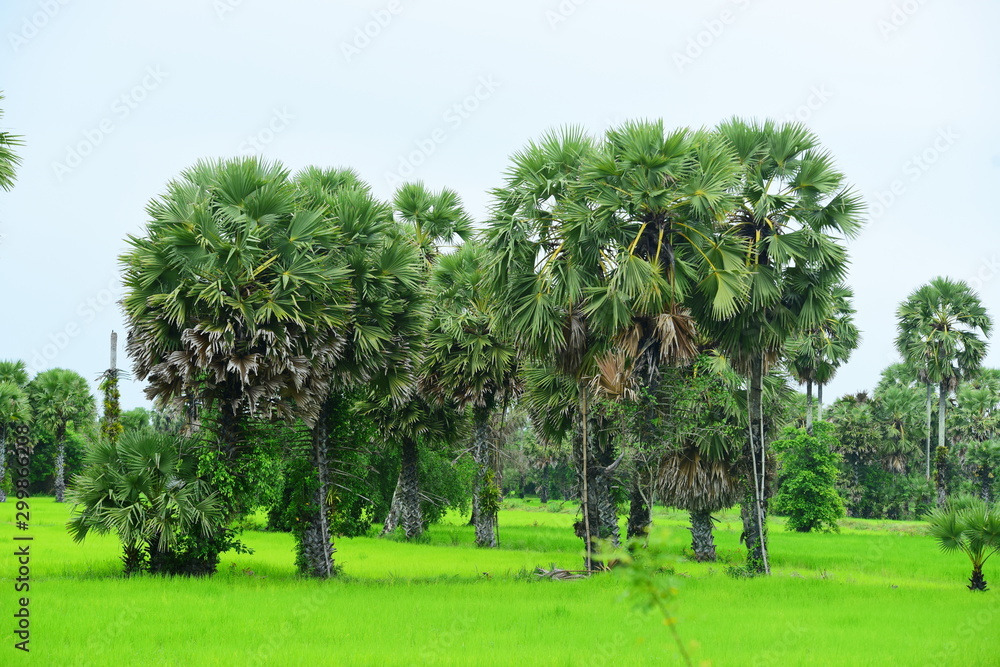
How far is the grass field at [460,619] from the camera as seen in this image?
33.5 ft

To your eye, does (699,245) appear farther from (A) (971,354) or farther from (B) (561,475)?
(B) (561,475)

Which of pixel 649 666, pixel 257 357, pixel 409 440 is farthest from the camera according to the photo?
pixel 409 440

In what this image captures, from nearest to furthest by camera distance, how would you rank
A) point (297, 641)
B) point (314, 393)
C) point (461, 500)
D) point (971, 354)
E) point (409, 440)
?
point (297, 641), point (314, 393), point (409, 440), point (461, 500), point (971, 354)

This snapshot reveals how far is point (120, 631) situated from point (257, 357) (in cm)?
593

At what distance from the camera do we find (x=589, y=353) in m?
18.8

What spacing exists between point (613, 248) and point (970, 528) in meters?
9.39

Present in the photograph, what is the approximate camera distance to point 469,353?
26.3 metres

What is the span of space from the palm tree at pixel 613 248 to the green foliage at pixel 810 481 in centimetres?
1974

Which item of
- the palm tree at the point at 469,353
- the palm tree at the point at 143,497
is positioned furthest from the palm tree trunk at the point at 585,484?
the palm tree at the point at 143,497

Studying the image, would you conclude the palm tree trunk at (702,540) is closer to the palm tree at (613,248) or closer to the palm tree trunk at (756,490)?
the palm tree trunk at (756,490)

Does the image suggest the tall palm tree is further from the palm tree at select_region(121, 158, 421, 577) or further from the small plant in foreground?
the small plant in foreground

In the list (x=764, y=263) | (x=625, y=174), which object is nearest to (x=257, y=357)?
(x=625, y=174)

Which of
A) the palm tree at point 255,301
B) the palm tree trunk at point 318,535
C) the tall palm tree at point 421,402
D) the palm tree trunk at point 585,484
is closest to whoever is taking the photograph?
the palm tree at point 255,301

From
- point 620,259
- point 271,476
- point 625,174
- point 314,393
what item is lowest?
point 271,476
